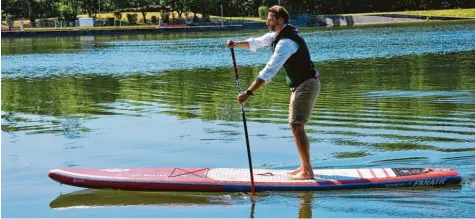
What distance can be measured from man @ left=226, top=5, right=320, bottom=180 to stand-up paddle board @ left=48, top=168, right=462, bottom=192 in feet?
1.11

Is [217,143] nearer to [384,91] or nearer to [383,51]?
[384,91]

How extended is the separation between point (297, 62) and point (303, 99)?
0.50 m

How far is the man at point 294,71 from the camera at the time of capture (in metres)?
9.41

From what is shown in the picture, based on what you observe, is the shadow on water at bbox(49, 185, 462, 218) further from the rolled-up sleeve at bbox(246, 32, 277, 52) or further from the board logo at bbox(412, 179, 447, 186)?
the rolled-up sleeve at bbox(246, 32, 277, 52)

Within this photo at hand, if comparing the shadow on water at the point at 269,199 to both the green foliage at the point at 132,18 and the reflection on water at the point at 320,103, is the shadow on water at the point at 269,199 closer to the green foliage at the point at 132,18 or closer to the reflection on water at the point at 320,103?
the reflection on water at the point at 320,103

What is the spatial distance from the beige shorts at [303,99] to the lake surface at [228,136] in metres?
1.01

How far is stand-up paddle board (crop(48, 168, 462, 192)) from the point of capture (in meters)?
9.80

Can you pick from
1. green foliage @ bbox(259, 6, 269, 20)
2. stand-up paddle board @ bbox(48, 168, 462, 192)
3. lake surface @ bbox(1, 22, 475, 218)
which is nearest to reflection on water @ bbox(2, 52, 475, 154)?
lake surface @ bbox(1, 22, 475, 218)

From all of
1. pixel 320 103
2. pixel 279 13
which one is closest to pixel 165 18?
pixel 320 103

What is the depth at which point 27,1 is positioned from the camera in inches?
4284

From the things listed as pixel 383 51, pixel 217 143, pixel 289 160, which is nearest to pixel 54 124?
pixel 217 143

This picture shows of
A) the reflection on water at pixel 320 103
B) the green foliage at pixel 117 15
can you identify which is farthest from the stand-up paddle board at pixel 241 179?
the green foliage at pixel 117 15

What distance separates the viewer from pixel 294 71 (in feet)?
31.9

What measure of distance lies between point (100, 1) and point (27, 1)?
10814mm
